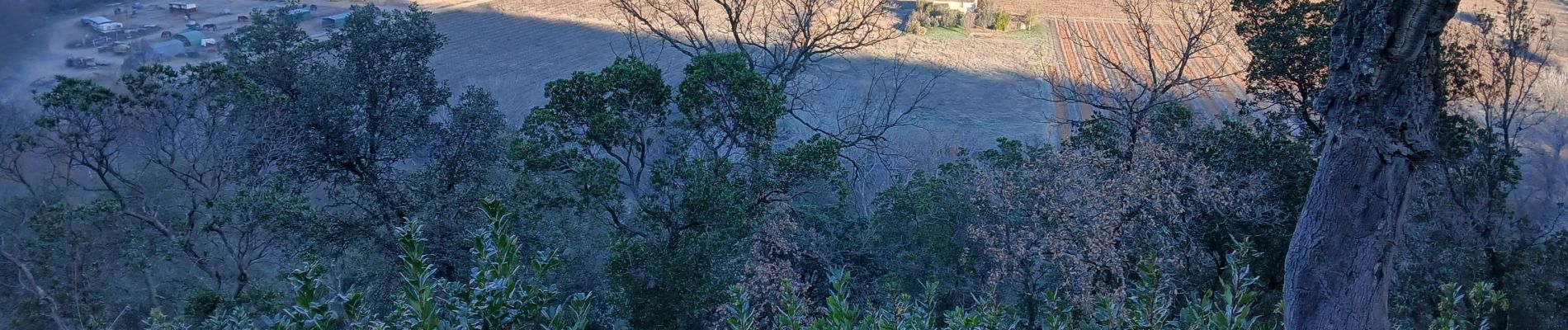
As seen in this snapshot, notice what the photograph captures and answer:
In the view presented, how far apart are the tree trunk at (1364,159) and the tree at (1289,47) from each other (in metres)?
6.40

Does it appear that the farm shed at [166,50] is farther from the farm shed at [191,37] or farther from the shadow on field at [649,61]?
the shadow on field at [649,61]

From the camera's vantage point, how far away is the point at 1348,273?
4.93 metres

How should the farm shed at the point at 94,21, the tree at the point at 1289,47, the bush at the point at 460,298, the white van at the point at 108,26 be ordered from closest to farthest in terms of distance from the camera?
1. the bush at the point at 460,298
2. the tree at the point at 1289,47
3. the farm shed at the point at 94,21
4. the white van at the point at 108,26

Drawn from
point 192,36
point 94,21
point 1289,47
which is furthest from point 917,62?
point 94,21

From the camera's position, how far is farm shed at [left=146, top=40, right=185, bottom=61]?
77.0 ft

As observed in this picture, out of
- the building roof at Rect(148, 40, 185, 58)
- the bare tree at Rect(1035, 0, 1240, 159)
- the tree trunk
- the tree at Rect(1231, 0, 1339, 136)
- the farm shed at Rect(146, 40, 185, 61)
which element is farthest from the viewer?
the building roof at Rect(148, 40, 185, 58)

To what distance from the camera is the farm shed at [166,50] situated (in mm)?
23477

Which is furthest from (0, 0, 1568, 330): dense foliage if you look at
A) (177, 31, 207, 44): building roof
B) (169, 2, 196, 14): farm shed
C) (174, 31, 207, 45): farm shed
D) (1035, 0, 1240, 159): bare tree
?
(169, 2, 196, 14): farm shed

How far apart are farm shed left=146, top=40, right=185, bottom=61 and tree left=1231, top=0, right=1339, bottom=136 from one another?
24488 millimetres

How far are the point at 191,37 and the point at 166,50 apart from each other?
1799 mm

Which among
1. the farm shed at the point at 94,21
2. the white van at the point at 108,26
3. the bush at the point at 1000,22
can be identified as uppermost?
the bush at the point at 1000,22

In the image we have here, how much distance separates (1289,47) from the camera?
1147 centimetres

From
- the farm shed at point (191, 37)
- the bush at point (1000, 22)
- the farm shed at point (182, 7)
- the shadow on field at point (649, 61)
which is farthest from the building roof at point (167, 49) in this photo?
the bush at point (1000, 22)

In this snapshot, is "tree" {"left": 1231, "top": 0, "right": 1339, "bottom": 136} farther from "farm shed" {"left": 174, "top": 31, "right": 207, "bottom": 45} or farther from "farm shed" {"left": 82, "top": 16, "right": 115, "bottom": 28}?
"farm shed" {"left": 82, "top": 16, "right": 115, "bottom": 28}
